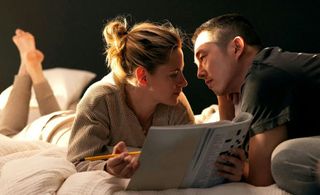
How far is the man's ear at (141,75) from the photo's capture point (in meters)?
1.51

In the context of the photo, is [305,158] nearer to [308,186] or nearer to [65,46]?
[308,186]

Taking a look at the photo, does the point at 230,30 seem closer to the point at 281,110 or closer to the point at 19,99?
the point at 281,110

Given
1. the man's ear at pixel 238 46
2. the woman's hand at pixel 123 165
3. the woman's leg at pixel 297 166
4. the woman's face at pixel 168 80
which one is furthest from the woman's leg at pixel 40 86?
the woman's leg at pixel 297 166

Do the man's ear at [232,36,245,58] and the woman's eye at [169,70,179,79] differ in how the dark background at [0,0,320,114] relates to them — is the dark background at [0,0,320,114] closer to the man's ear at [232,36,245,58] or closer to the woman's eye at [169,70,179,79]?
the man's ear at [232,36,245,58]

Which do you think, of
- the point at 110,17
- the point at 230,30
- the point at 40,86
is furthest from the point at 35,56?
the point at 230,30

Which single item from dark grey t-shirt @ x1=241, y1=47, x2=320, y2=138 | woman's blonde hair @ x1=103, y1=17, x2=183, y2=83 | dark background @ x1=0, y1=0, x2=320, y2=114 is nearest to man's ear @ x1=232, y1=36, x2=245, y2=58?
woman's blonde hair @ x1=103, y1=17, x2=183, y2=83

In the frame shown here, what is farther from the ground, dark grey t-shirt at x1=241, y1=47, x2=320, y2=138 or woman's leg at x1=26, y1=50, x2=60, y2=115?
dark grey t-shirt at x1=241, y1=47, x2=320, y2=138

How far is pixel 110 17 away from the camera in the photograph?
269 cm

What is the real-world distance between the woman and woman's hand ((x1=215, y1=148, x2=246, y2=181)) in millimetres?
396

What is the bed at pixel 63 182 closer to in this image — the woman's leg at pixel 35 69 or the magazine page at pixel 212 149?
the magazine page at pixel 212 149

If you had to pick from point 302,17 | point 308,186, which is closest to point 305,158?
point 308,186

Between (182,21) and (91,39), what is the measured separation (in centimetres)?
56

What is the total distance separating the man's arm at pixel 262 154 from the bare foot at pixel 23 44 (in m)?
1.74

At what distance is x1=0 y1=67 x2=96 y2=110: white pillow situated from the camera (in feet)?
8.48
